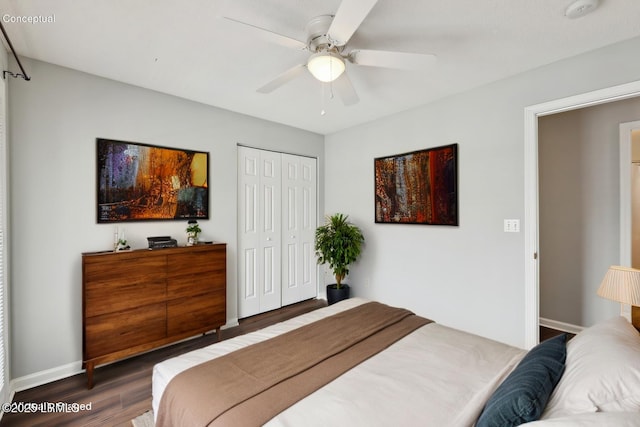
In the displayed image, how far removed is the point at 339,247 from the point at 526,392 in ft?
9.19

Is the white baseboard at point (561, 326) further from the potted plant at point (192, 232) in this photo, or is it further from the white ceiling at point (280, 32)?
the potted plant at point (192, 232)

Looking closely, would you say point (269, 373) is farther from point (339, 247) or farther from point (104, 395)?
point (339, 247)

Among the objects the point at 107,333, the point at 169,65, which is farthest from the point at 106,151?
the point at 107,333

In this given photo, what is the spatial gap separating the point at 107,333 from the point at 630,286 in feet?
11.2

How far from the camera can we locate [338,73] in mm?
1849

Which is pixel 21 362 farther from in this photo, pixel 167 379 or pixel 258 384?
pixel 258 384

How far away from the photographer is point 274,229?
383 cm

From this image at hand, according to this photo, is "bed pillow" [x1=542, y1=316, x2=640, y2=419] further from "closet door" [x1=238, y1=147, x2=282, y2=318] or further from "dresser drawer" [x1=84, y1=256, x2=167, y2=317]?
"closet door" [x1=238, y1=147, x2=282, y2=318]

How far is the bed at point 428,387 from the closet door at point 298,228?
2.44 meters

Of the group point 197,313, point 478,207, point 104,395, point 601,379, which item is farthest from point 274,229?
point 601,379

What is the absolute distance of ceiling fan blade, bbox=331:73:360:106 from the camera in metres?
1.99

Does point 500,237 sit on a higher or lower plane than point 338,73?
lower

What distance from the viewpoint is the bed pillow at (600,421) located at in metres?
0.68

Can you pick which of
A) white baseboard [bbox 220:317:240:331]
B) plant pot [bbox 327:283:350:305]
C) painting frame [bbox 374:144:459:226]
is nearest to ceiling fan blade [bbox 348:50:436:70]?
painting frame [bbox 374:144:459:226]
